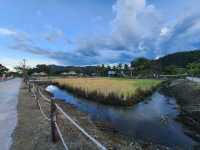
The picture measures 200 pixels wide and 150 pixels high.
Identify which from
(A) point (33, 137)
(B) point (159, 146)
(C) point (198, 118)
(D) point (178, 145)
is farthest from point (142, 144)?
(C) point (198, 118)

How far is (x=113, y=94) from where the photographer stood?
18.7m

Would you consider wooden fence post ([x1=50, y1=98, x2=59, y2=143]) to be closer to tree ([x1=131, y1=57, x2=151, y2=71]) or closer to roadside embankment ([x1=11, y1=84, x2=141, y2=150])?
roadside embankment ([x1=11, y1=84, x2=141, y2=150])

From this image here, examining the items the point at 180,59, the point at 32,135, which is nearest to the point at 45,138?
the point at 32,135

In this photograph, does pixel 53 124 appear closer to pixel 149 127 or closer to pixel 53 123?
pixel 53 123

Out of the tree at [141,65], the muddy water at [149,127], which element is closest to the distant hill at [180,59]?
the tree at [141,65]

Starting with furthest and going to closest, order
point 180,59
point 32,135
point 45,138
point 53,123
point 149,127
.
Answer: point 180,59 → point 149,127 → point 32,135 → point 45,138 → point 53,123

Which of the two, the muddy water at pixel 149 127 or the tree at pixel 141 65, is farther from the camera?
the tree at pixel 141 65

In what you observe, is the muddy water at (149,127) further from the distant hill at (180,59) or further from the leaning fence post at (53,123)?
the distant hill at (180,59)

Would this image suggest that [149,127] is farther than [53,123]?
Yes

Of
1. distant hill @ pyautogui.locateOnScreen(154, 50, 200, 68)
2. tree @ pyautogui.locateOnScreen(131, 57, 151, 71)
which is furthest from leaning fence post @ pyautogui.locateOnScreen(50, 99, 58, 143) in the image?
distant hill @ pyautogui.locateOnScreen(154, 50, 200, 68)

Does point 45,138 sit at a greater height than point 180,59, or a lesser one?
lesser

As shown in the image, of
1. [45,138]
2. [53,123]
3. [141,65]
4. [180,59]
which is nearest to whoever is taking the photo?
[53,123]

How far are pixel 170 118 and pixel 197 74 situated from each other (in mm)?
42907

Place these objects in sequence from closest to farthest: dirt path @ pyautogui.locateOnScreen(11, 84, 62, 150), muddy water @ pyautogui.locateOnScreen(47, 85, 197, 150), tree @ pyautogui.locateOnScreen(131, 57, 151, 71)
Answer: dirt path @ pyautogui.locateOnScreen(11, 84, 62, 150) → muddy water @ pyautogui.locateOnScreen(47, 85, 197, 150) → tree @ pyautogui.locateOnScreen(131, 57, 151, 71)
